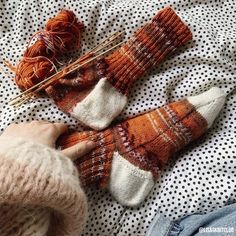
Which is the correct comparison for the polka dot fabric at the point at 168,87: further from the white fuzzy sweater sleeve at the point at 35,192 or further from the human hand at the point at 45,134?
the white fuzzy sweater sleeve at the point at 35,192

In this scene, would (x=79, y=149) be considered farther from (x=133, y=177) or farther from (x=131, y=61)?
(x=131, y=61)

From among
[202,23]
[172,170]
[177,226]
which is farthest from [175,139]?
[202,23]

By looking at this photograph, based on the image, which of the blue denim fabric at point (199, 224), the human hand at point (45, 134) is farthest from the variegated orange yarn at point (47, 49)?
the blue denim fabric at point (199, 224)

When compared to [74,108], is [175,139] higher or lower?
lower

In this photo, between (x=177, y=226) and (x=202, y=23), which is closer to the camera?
(x=177, y=226)

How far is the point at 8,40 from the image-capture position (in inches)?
42.5

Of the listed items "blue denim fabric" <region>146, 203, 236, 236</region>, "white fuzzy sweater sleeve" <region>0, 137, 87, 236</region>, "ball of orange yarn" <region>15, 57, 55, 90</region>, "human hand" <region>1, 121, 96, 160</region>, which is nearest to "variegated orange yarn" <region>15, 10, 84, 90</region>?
"ball of orange yarn" <region>15, 57, 55, 90</region>

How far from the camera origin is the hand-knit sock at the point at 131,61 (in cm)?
98

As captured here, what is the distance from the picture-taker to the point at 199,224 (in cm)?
87

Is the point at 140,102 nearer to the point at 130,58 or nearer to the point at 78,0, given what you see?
the point at 130,58

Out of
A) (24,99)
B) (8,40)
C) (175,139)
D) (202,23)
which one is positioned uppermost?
(8,40)

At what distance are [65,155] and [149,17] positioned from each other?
421 millimetres

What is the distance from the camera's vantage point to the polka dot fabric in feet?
3.05

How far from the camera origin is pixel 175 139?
941mm
